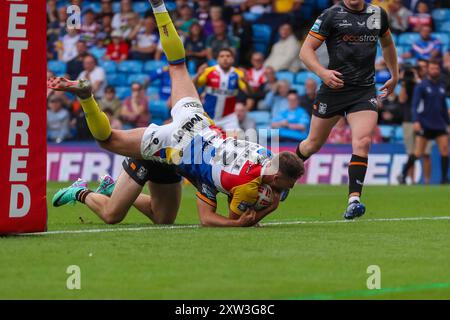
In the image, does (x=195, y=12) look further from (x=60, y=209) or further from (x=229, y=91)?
(x=60, y=209)

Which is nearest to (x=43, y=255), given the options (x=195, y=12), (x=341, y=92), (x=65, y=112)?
(x=341, y=92)

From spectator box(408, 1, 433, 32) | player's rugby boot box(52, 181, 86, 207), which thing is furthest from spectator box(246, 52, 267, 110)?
player's rugby boot box(52, 181, 86, 207)

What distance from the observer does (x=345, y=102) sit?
11875mm

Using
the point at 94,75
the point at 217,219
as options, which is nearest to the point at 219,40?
the point at 94,75

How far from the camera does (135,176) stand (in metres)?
10.9

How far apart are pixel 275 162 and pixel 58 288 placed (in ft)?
11.5

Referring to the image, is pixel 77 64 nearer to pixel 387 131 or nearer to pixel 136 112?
pixel 136 112

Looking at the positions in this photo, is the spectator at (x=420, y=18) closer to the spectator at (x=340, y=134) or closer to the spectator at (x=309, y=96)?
the spectator at (x=309, y=96)

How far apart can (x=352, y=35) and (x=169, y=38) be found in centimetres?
222

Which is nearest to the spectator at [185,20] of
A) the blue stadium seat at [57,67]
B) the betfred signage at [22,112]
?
the blue stadium seat at [57,67]

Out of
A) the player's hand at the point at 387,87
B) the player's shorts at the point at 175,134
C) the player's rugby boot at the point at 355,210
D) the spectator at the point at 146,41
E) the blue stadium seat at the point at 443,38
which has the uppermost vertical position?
the player's hand at the point at 387,87

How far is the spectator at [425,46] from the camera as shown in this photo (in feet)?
76.0

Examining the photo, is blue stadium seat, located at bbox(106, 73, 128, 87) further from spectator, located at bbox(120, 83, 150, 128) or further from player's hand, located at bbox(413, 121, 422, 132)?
player's hand, located at bbox(413, 121, 422, 132)

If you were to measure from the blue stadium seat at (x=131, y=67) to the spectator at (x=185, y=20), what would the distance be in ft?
4.62
